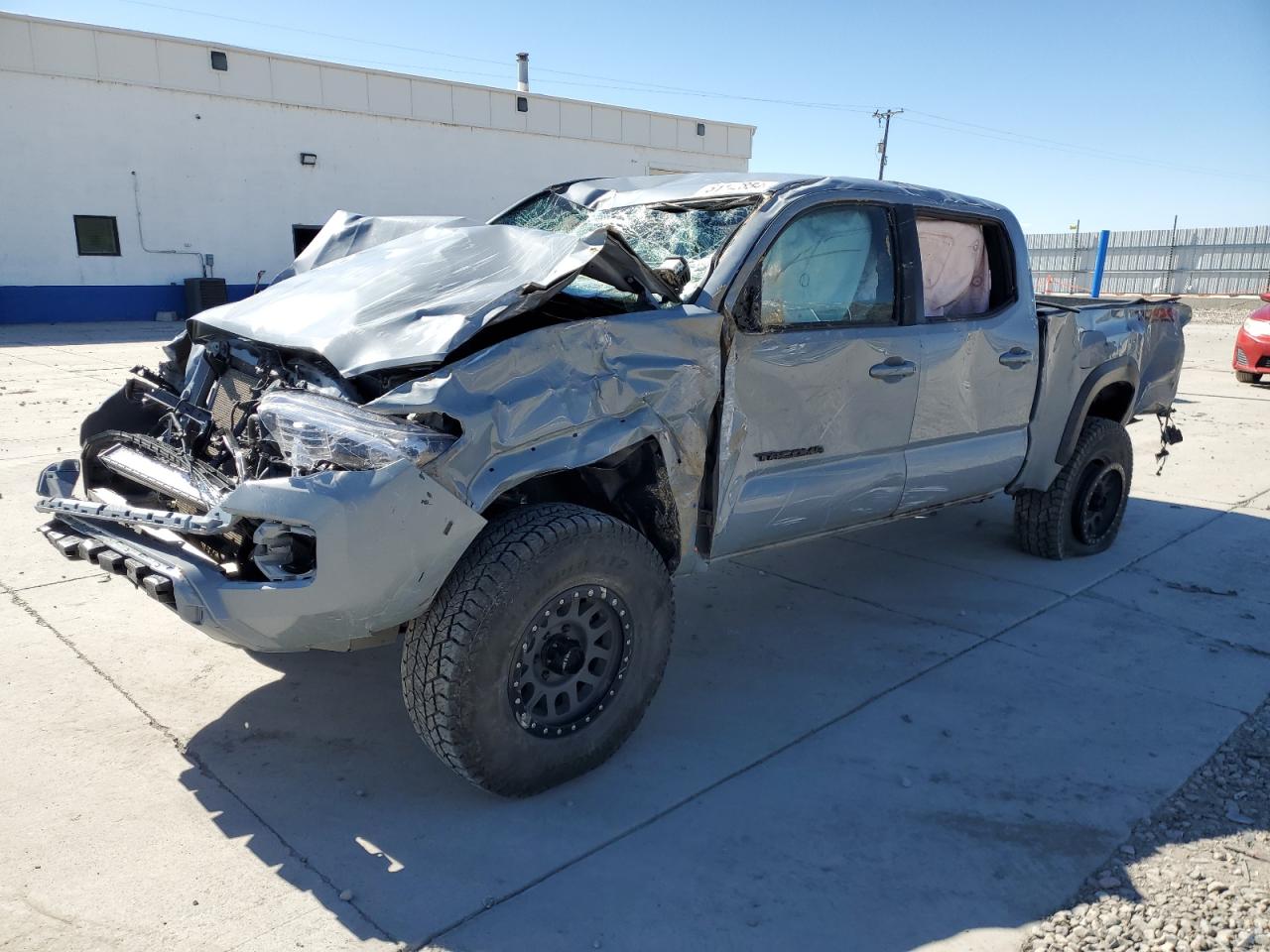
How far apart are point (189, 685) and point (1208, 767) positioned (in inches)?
148

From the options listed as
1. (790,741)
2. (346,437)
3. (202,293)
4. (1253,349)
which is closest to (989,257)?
(790,741)

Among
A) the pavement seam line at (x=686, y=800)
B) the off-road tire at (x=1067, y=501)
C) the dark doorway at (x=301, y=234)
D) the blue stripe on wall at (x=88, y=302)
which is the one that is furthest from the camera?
the dark doorway at (x=301, y=234)

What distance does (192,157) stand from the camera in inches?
819

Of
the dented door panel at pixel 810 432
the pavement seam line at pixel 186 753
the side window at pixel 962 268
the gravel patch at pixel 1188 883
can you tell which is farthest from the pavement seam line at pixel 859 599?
the pavement seam line at pixel 186 753

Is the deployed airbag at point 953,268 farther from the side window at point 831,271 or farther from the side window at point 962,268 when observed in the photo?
the side window at point 831,271

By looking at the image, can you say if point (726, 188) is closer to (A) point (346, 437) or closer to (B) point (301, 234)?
(A) point (346, 437)

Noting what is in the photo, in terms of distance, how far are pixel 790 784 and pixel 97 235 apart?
71.2 ft

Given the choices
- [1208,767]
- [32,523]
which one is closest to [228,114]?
[32,523]

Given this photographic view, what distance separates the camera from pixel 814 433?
12.2 feet

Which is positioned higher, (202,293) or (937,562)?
(202,293)

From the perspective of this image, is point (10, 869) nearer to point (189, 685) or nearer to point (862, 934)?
point (189, 685)

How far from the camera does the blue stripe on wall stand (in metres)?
19.4

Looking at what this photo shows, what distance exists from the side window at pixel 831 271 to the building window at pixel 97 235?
20685 mm

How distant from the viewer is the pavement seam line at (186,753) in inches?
101
